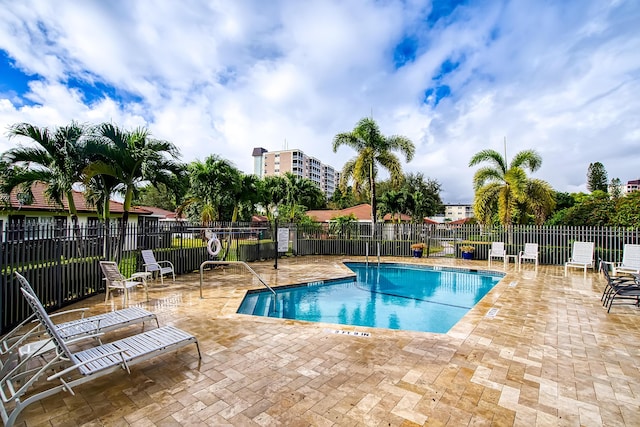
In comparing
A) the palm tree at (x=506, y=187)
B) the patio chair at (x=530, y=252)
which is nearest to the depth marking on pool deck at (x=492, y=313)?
the patio chair at (x=530, y=252)

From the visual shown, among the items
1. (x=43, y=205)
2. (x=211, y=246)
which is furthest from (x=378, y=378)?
(x=43, y=205)

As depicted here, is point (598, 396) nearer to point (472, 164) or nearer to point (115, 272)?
point (115, 272)

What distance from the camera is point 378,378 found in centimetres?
357

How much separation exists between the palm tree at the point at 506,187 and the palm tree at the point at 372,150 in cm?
420

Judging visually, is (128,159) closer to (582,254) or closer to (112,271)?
(112,271)

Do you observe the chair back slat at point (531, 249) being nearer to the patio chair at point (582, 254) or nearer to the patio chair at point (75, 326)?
the patio chair at point (582, 254)

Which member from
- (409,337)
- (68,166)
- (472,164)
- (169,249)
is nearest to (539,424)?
(409,337)

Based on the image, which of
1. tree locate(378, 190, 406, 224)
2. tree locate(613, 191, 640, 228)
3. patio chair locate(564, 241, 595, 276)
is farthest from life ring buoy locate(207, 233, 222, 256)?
tree locate(378, 190, 406, 224)

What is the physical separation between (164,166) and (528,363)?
1087 centimetres

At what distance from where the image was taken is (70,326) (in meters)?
4.03

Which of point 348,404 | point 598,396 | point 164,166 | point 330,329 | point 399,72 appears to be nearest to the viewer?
point 348,404

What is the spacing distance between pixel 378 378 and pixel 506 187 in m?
16.9

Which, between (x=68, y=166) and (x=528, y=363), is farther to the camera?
(x=68, y=166)

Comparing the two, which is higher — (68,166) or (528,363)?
(68,166)
